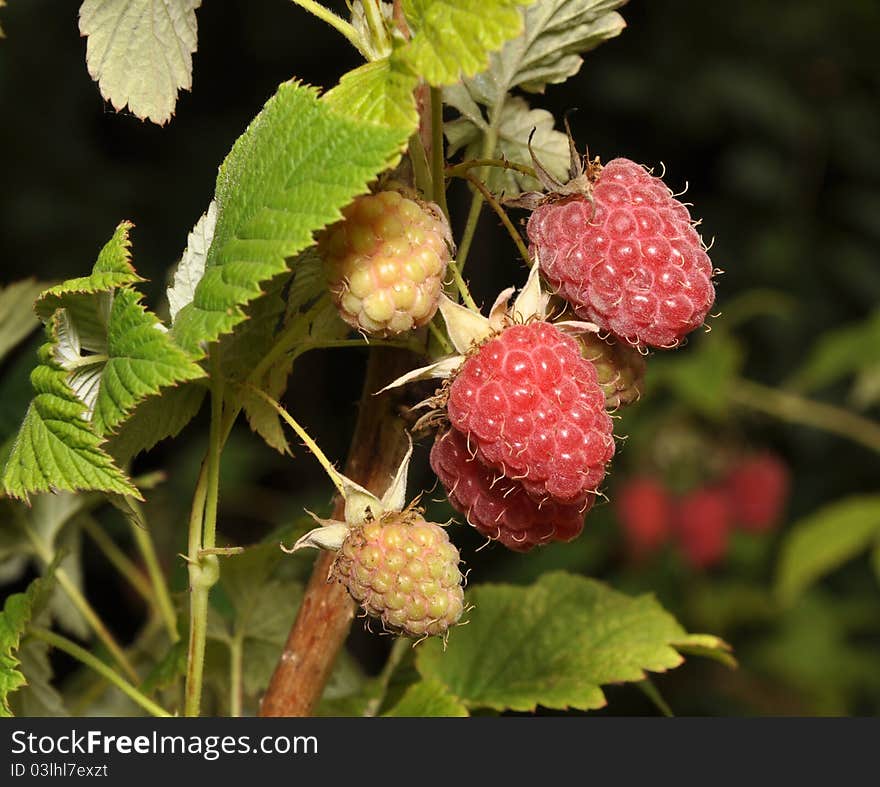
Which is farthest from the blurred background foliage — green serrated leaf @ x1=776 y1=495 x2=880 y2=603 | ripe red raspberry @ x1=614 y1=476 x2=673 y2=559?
green serrated leaf @ x1=776 y1=495 x2=880 y2=603

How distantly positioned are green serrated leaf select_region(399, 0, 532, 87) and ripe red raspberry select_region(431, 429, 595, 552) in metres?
0.23

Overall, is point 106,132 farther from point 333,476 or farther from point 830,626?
point 333,476

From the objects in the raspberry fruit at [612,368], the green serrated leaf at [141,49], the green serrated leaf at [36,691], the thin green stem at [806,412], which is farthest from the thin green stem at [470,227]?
the thin green stem at [806,412]

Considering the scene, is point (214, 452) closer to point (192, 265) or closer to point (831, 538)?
point (192, 265)

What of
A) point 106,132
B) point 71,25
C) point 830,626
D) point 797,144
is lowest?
point 830,626

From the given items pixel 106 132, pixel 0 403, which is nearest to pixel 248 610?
pixel 0 403

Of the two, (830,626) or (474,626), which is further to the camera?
(830,626)

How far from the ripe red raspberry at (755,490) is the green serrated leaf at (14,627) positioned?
2.36 m

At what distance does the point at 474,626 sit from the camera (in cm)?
108

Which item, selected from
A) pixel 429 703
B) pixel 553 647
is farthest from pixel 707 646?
pixel 429 703

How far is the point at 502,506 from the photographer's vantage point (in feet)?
2.47

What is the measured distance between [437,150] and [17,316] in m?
0.54

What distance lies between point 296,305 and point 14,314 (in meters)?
0.44

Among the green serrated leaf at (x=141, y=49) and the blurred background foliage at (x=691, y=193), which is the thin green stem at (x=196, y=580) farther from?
the blurred background foliage at (x=691, y=193)
